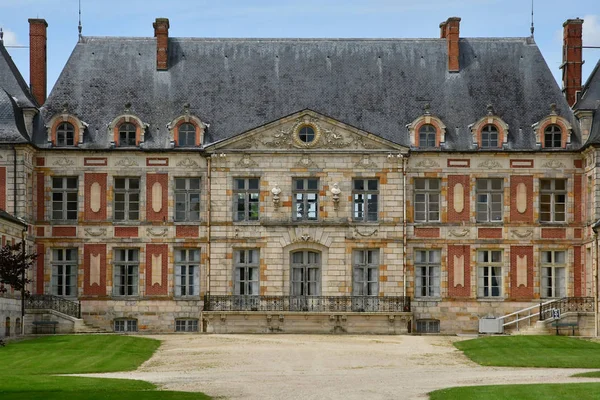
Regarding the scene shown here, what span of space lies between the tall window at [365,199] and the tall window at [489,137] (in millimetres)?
4075

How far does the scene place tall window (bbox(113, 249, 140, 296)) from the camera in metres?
46.2

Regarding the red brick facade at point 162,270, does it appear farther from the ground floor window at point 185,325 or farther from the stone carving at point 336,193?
the stone carving at point 336,193

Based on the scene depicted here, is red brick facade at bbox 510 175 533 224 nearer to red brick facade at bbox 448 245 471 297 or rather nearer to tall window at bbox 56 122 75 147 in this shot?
red brick facade at bbox 448 245 471 297

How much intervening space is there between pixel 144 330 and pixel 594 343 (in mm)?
15715

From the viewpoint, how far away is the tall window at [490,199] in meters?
46.3

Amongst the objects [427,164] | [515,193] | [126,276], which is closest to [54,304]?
[126,276]

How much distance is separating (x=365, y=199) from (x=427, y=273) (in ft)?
11.1

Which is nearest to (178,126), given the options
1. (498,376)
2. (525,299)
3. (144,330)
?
(144,330)

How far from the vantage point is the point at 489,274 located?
46.2 meters

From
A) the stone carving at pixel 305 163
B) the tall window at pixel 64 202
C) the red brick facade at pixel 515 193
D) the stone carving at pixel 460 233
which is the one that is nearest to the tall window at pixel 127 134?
the tall window at pixel 64 202

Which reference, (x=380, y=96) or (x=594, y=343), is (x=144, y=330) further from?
(x=594, y=343)

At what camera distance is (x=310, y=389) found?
84.6 ft

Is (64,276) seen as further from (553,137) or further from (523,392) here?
(523,392)

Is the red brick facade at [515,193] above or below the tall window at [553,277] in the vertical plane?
above
